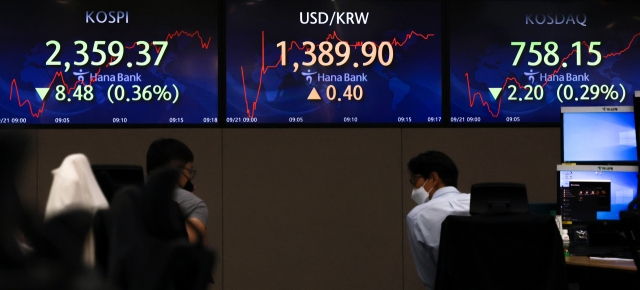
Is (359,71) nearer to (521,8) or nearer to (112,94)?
(521,8)

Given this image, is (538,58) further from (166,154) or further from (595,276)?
(166,154)

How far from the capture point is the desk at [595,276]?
3.64 meters

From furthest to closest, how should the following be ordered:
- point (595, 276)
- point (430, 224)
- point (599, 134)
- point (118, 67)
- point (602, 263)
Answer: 1. point (118, 67)
2. point (599, 134)
3. point (595, 276)
4. point (602, 263)
5. point (430, 224)

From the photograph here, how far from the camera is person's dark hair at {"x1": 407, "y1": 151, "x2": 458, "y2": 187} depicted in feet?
12.4

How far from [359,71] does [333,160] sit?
2.16ft

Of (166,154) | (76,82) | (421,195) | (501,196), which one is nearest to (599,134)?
(421,195)

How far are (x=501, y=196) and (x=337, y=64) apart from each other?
83.3 inches

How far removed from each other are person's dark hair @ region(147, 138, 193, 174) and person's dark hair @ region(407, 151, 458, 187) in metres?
1.28

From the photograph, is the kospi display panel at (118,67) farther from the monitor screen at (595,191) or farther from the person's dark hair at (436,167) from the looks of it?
the monitor screen at (595,191)

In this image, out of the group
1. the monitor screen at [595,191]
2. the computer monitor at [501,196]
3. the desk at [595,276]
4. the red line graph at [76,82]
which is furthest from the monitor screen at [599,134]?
the red line graph at [76,82]

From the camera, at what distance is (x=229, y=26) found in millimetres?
5004

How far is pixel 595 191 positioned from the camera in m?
4.12

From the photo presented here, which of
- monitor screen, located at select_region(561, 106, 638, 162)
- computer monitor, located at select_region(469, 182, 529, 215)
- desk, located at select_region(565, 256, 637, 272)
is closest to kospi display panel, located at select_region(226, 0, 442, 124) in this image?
monitor screen, located at select_region(561, 106, 638, 162)

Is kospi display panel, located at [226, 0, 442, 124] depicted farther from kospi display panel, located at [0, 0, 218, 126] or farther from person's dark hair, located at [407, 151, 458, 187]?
person's dark hair, located at [407, 151, 458, 187]
